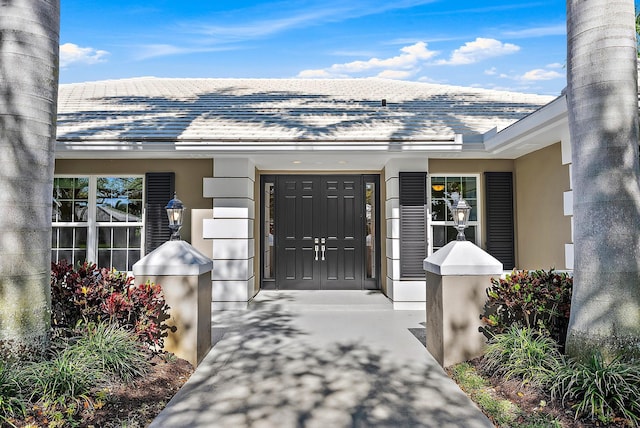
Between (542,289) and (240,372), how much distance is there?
126 inches

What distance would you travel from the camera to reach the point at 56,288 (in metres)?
3.68

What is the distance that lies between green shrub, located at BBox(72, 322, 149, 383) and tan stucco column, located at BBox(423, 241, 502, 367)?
3.03 m

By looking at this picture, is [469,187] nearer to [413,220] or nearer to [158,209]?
[413,220]

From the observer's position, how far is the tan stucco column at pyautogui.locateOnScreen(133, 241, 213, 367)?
420 cm

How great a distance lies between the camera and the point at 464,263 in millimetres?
4254

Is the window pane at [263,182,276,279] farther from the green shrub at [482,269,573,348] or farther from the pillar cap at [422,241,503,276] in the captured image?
the green shrub at [482,269,573,348]

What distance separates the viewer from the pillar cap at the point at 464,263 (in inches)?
166

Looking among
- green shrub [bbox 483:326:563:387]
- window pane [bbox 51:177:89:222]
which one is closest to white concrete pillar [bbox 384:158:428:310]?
green shrub [bbox 483:326:563:387]

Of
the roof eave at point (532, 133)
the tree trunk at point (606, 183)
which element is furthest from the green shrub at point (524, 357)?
the roof eave at point (532, 133)

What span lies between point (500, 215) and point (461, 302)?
4.05 metres

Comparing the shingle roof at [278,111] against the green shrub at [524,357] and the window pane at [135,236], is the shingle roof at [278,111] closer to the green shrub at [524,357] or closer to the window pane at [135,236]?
the window pane at [135,236]

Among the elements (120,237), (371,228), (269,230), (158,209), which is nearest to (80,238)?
(120,237)

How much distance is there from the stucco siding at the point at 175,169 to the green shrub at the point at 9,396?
474 centimetres

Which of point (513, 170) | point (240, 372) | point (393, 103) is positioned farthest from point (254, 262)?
point (513, 170)
